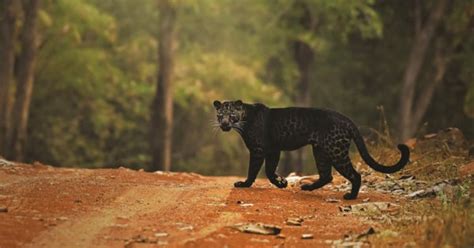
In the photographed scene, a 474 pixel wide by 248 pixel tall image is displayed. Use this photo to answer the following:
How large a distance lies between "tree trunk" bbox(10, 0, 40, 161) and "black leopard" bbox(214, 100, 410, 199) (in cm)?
1198

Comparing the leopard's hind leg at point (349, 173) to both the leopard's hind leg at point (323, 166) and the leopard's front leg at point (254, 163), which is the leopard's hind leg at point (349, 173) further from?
the leopard's front leg at point (254, 163)

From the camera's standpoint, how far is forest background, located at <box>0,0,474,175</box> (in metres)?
23.2

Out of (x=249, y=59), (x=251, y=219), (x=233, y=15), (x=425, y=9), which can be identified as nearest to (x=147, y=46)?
(x=249, y=59)

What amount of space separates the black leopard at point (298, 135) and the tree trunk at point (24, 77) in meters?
12.0

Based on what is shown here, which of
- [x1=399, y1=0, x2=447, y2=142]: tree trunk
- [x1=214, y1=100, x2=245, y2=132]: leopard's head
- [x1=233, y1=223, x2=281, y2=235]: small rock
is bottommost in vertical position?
[x1=233, y1=223, x2=281, y2=235]: small rock

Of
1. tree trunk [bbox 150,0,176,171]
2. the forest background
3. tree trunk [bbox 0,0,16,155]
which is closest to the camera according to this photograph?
tree trunk [bbox 0,0,16,155]

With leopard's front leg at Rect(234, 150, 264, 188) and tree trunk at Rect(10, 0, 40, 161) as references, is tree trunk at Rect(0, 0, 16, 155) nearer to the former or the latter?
tree trunk at Rect(10, 0, 40, 161)

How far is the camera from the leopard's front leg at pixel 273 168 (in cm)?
1065

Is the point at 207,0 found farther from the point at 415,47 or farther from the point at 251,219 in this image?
the point at 251,219

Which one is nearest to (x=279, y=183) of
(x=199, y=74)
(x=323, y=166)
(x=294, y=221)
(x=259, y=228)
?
(x=323, y=166)

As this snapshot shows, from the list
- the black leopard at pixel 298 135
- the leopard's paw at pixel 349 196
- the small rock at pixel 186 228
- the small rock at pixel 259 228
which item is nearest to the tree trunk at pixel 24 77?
the black leopard at pixel 298 135

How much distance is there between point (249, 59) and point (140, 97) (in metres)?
5.23

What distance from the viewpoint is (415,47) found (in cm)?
2366

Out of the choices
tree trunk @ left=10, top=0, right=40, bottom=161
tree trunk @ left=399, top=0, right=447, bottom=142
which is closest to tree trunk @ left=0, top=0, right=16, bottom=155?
tree trunk @ left=10, top=0, right=40, bottom=161
